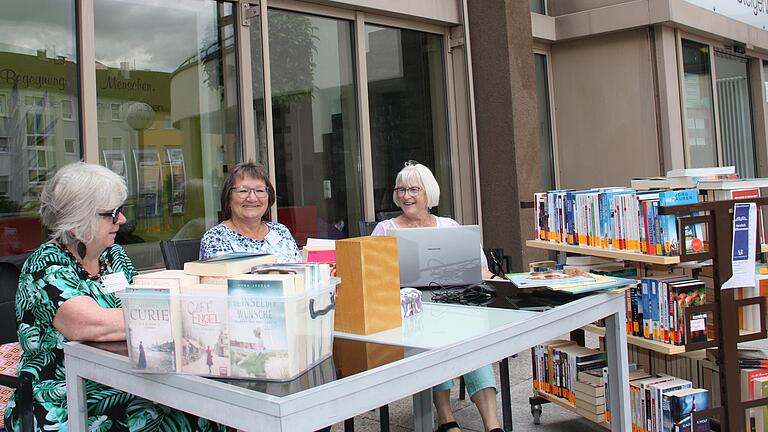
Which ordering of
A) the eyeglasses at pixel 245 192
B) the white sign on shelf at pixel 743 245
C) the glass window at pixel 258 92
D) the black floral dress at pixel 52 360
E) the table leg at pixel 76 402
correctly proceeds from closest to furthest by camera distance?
the table leg at pixel 76 402 → the black floral dress at pixel 52 360 → the white sign on shelf at pixel 743 245 → the eyeglasses at pixel 245 192 → the glass window at pixel 258 92

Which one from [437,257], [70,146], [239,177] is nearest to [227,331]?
[437,257]

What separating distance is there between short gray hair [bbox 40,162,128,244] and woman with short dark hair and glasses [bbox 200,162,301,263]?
39.0 inches

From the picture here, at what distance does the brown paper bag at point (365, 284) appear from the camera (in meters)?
1.96

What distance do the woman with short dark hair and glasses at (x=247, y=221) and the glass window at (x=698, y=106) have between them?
227 inches

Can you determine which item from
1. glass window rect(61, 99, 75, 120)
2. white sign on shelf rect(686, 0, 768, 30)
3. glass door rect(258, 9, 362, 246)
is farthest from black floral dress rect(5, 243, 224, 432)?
white sign on shelf rect(686, 0, 768, 30)

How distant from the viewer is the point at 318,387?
4.70 ft

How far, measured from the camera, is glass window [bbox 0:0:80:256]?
3926 millimetres

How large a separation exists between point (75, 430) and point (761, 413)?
2879 mm

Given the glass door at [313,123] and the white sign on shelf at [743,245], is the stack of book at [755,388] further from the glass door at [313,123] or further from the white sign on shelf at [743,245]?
the glass door at [313,123]

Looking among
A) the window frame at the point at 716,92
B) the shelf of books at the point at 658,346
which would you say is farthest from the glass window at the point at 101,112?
the window frame at the point at 716,92

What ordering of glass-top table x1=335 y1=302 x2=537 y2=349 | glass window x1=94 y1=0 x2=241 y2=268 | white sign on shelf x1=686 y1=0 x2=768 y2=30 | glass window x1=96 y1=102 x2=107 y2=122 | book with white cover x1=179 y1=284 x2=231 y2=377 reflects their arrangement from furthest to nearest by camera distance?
white sign on shelf x1=686 y1=0 x2=768 y2=30 < glass window x1=94 y1=0 x2=241 y2=268 < glass window x1=96 y1=102 x2=107 y2=122 < glass-top table x1=335 y1=302 x2=537 y2=349 < book with white cover x1=179 y1=284 x2=231 y2=377

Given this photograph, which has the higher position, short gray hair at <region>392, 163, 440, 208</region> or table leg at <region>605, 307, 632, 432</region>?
short gray hair at <region>392, 163, 440, 208</region>

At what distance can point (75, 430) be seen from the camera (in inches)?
78.5

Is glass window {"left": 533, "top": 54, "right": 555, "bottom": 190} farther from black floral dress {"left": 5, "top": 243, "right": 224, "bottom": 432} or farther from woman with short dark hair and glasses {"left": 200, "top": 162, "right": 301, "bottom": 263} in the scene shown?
black floral dress {"left": 5, "top": 243, "right": 224, "bottom": 432}
